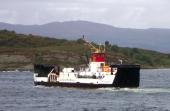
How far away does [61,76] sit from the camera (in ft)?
376

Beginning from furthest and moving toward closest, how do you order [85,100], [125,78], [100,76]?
[100,76], [125,78], [85,100]

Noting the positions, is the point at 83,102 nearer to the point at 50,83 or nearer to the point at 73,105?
the point at 73,105

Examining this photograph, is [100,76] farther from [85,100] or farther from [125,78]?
[85,100]

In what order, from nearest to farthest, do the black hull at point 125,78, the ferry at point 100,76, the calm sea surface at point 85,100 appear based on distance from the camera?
the calm sea surface at point 85,100 → the black hull at point 125,78 → the ferry at point 100,76

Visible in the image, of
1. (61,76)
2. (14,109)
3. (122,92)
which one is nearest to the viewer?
(14,109)

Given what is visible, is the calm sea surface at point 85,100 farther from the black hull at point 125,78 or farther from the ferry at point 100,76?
the ferry at point 100,76

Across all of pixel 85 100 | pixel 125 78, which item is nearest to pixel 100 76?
pixel 125 78

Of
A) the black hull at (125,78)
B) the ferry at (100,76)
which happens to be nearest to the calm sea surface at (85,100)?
the black hull at (125,78)

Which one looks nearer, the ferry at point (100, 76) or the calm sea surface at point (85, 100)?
the calm sea surface at point (85, 100)

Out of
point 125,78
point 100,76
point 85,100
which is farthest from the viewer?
point 100,76

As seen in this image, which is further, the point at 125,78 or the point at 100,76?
the point at 100,76

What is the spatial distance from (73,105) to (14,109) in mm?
8922

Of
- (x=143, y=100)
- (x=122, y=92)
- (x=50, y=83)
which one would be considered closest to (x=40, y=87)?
(x=50, y=83)

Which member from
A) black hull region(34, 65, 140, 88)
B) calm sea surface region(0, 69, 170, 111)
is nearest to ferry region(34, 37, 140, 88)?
black hull region(34, 65, 140, 88)
